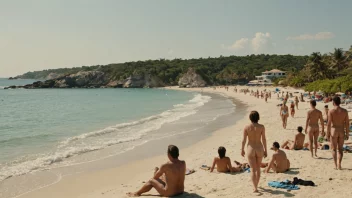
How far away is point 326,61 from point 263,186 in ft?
194

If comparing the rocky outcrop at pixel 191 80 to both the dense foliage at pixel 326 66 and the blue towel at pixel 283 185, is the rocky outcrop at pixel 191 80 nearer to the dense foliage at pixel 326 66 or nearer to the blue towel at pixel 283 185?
the dense foliage at pixel 326 66

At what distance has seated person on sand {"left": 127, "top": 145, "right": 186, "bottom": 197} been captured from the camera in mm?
5906

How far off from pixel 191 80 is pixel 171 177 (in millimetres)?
108439

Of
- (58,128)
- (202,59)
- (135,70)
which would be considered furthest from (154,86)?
(58,128)

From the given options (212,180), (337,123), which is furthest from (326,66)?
Answer: (212,180)

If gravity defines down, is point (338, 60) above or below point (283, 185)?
above

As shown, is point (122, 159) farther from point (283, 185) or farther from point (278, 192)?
point (278, 192)

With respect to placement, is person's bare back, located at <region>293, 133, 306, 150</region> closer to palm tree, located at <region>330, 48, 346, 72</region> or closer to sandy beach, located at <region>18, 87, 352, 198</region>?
sandy beach, located at <region>18, 87, 352, 198</region>

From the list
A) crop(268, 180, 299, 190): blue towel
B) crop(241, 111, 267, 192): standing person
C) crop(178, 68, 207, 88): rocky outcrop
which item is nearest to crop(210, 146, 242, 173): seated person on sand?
crop(268, 180, 299, 190): blue towel

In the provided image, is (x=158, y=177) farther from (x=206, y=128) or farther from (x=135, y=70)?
(x=135, y=70)

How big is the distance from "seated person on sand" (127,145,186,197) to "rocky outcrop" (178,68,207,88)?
10595cm

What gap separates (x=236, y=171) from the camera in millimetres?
8320

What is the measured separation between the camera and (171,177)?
6.04 meters

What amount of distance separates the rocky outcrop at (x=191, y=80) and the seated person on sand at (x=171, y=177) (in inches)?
4171
